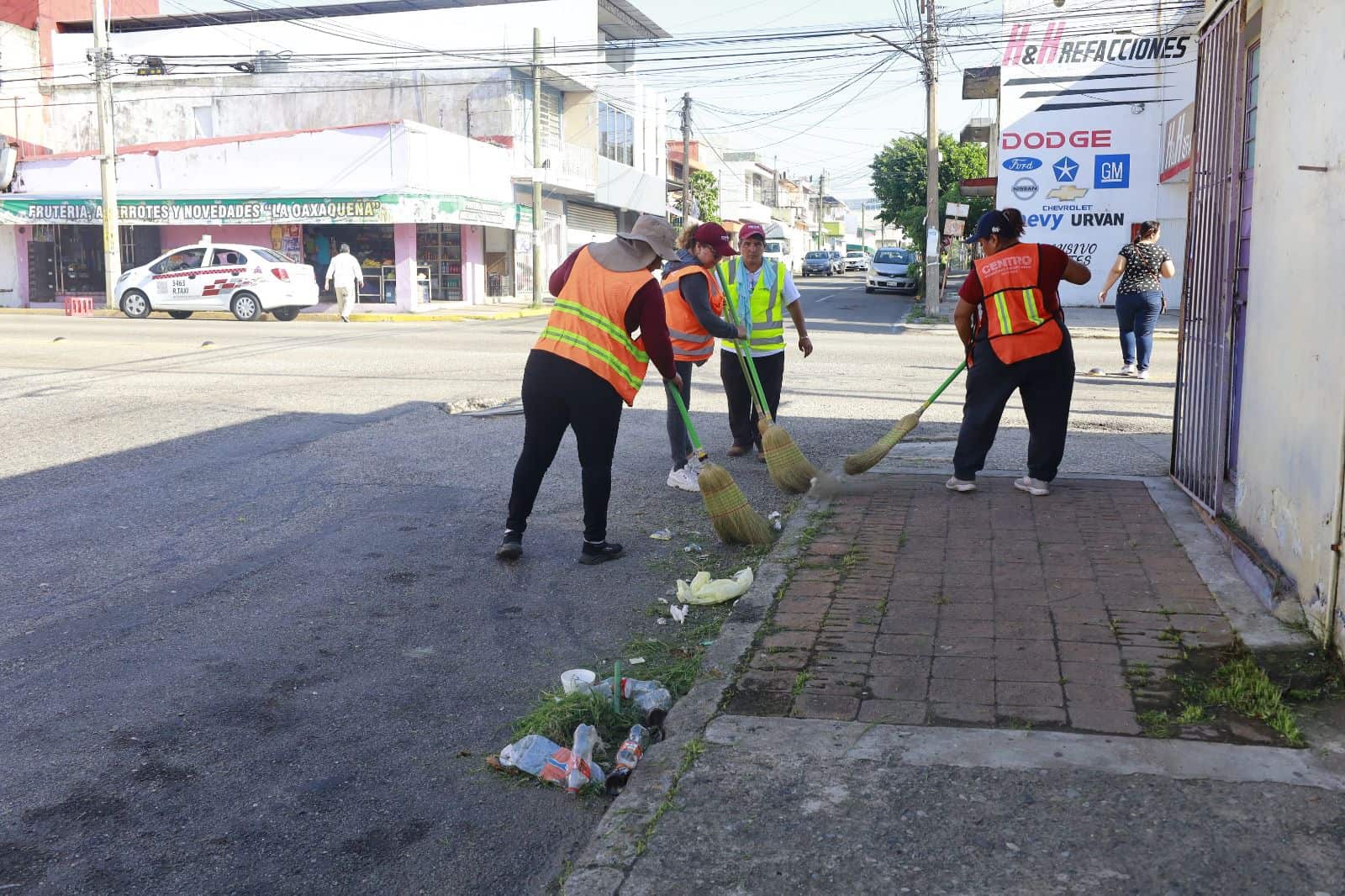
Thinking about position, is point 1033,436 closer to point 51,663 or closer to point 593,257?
point 593,257

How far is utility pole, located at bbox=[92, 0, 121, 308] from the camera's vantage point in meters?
26.6

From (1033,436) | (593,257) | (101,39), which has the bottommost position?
(1033,436)

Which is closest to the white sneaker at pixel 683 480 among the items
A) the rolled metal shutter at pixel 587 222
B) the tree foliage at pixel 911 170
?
the rolled metal shutter at pixel 587 222

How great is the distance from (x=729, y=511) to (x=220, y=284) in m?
20.6

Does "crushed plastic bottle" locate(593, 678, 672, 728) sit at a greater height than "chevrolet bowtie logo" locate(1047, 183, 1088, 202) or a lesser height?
lesser

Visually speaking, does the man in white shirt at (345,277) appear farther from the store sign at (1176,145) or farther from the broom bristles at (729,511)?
the broom bristles at (729,511)

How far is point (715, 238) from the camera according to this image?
7195 mm

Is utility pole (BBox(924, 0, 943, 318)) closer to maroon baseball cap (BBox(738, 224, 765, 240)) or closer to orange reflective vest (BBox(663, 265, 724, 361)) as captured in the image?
maroon baseball cap (BBox(738, 224, 765, 240))

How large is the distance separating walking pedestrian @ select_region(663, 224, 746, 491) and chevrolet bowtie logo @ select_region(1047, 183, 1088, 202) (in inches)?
903

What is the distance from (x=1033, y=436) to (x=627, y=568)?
2523mm

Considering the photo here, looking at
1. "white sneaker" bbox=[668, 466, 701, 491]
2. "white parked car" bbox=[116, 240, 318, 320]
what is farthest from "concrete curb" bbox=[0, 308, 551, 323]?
"white sneaker" bbox=[668, 466, 701, 491]

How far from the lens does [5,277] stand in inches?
1238

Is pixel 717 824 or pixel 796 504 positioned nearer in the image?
pixel 717 824

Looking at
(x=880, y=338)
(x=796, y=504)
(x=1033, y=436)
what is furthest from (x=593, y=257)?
(x=880, y=338)
